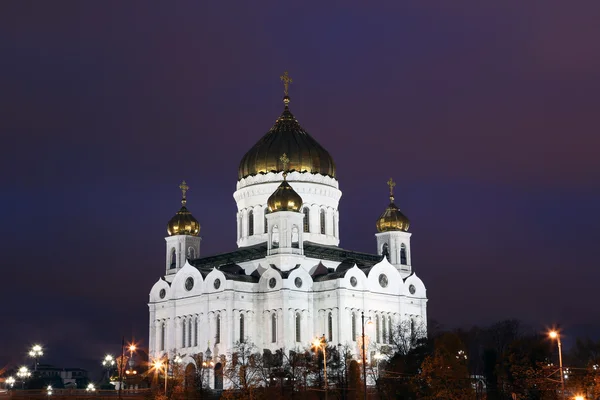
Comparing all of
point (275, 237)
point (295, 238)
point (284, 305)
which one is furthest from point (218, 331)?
point (295, 238)

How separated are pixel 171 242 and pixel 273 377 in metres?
20.9

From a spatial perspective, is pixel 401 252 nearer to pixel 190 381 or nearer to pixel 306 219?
pixel 306 219

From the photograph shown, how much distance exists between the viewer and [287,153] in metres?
83.8

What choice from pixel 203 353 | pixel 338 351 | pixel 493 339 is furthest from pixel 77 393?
pixel 493 339

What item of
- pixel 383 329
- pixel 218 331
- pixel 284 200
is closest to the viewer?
pixel 218 331

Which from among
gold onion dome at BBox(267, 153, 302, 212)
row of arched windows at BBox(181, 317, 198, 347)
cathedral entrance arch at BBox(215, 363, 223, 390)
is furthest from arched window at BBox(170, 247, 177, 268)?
cathedral entrance arch at BBox(215, 363, 223, 390)

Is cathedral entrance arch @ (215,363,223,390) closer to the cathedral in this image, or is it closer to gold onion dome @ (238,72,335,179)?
the cathedral

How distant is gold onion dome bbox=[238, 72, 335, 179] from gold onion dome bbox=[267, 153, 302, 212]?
5.20 m

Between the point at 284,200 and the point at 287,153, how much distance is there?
6794 mm

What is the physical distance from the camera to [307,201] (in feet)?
273

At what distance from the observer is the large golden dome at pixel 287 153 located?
83812mm

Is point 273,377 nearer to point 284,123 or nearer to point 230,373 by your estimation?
point 230,373

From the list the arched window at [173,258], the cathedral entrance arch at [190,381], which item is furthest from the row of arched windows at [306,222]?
the cathedral entrance arch at [190,381]

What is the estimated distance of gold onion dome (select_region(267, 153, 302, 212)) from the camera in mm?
77938
